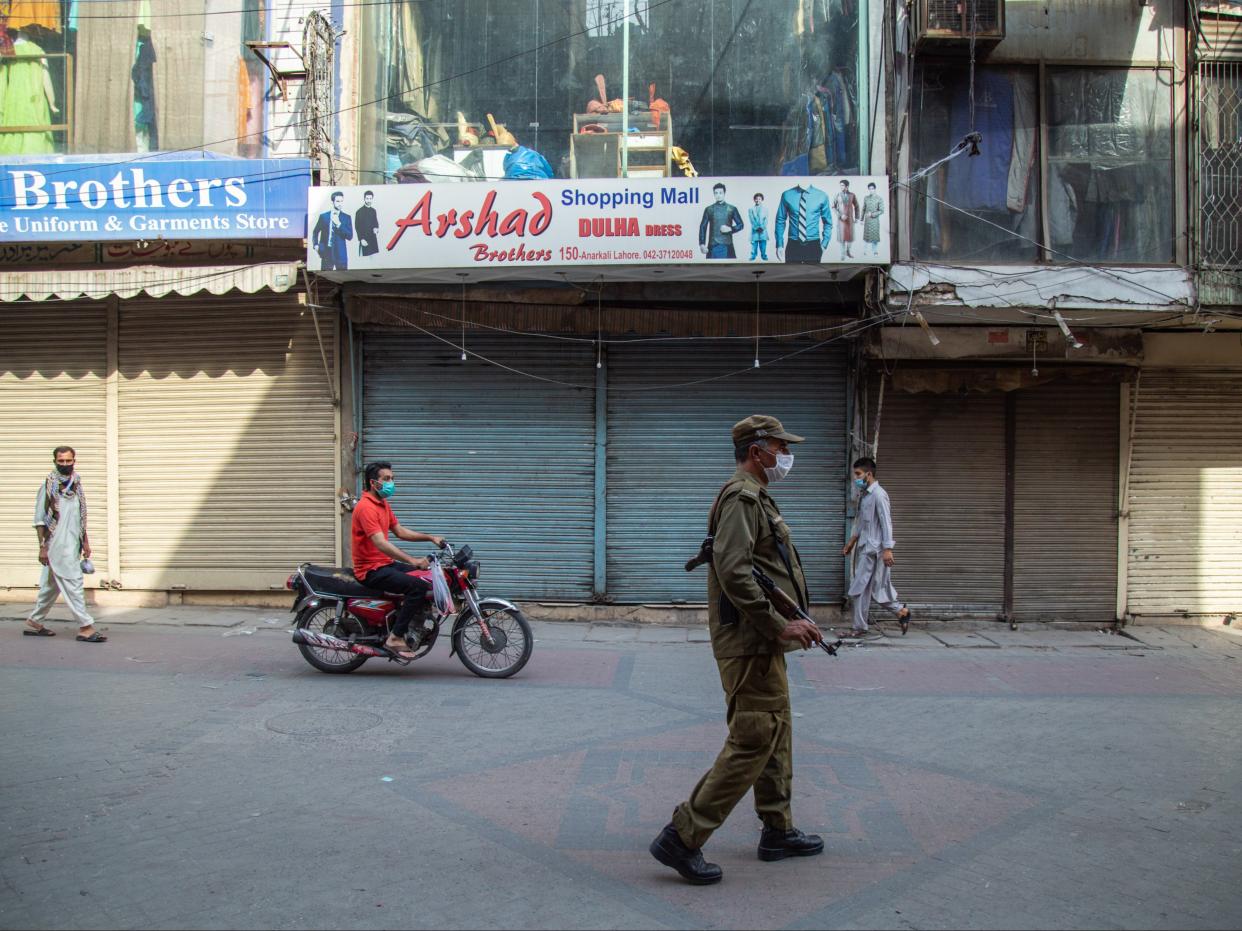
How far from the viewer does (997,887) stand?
4.06 metres

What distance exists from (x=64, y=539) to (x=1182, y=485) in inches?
430

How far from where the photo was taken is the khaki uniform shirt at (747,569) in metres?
3.95

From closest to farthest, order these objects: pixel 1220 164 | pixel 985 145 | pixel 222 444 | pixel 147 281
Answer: pixel 1220 164 < pixel 985 145 < pixel 147 281 < pixel 222 444

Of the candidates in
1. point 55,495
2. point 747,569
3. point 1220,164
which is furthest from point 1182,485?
point 55,495

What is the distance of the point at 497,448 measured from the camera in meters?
10.5

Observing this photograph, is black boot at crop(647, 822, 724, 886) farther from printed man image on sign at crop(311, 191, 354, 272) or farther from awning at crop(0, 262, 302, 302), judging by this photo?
awning at crop(0, 262, 302, 302)

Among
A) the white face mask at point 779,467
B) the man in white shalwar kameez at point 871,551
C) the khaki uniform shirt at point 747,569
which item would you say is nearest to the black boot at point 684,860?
the khaki uniform shirt at point 747,569

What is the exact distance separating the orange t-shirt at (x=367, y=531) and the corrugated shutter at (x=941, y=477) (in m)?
5.29

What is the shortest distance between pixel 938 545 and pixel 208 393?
25.8 feet

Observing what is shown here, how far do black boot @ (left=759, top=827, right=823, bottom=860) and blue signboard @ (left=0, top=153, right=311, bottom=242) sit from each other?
774 centimetres

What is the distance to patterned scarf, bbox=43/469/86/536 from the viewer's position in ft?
29.0

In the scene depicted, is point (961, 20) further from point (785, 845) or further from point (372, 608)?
point (785, 845)

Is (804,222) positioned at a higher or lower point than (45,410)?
higher

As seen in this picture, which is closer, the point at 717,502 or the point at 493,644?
the point at 717,502
